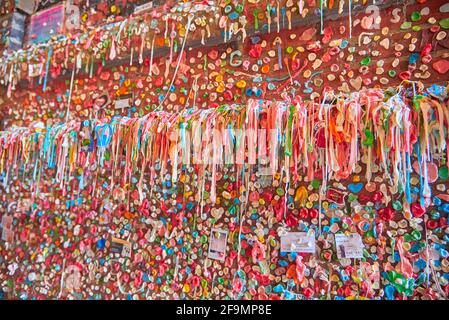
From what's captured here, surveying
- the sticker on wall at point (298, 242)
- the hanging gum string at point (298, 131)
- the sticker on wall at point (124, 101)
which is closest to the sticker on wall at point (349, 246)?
the sticker on wall at point (298, 242)

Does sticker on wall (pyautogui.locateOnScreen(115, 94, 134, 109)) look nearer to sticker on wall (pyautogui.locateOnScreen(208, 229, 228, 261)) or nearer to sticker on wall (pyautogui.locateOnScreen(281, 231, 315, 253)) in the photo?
sticker on wall (pyautogui.locateOnScreen(208, 229, 228, 261))

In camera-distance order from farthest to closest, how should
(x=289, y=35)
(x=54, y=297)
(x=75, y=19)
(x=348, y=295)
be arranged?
(x=75, y=19) < (x=54, y=297) < (x=289, y=35) < (x=348, y=295)

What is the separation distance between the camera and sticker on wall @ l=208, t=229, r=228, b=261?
167 centimetres

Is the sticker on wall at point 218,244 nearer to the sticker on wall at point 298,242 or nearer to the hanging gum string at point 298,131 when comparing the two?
the sticker on wall at point 298,242

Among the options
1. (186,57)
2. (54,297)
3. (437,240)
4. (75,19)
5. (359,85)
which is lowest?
(54,297)

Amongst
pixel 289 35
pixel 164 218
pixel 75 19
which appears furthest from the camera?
pixel 75 19

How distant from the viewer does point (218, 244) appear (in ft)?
5.54

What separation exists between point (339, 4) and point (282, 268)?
4.09 ft

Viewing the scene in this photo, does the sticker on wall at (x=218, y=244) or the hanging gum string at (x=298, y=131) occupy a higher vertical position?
the hanging gum string at (x=298, y=131)

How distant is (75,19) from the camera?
2527 mm

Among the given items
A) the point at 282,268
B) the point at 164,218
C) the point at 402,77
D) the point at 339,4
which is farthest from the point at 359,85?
the point at 164,218

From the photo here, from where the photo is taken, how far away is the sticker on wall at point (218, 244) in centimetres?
167

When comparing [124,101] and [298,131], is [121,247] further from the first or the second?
[298,131]
